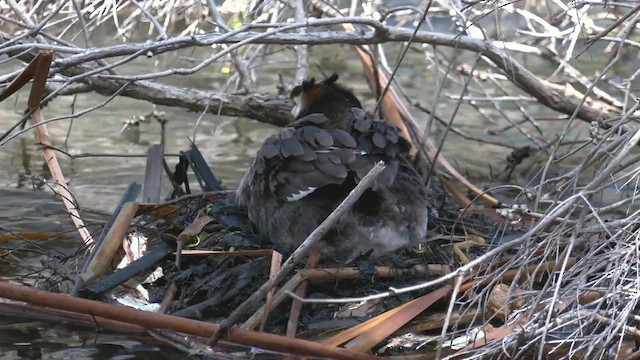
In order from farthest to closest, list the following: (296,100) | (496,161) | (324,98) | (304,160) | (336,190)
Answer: (496,161), (296,100), (324,98), (336,190), (304,160)

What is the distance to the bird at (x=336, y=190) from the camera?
484cm

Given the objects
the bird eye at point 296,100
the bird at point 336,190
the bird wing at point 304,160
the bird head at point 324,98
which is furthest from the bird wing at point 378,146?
the bird eye at point 296,100

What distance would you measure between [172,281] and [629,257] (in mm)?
2192

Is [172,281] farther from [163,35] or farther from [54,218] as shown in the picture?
[54,218]

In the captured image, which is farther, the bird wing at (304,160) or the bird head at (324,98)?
the bird head at (324,98)

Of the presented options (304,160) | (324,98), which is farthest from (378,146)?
(324,98)

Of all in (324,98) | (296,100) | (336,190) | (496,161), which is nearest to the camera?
(336,190)

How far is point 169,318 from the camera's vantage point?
4.32 meters

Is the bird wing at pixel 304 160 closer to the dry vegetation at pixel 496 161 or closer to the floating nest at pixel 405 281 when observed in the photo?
the floating nest at pixel 405 281

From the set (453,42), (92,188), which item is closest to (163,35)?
(453,42)

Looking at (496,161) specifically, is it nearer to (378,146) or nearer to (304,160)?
(378,146)

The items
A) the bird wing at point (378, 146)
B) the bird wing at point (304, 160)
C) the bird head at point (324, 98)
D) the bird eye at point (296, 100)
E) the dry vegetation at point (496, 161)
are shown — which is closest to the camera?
the dry vegetation at point (496, 161)

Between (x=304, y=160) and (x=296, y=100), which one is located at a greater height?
(x=304, y=160)

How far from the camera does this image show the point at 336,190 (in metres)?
4.99
